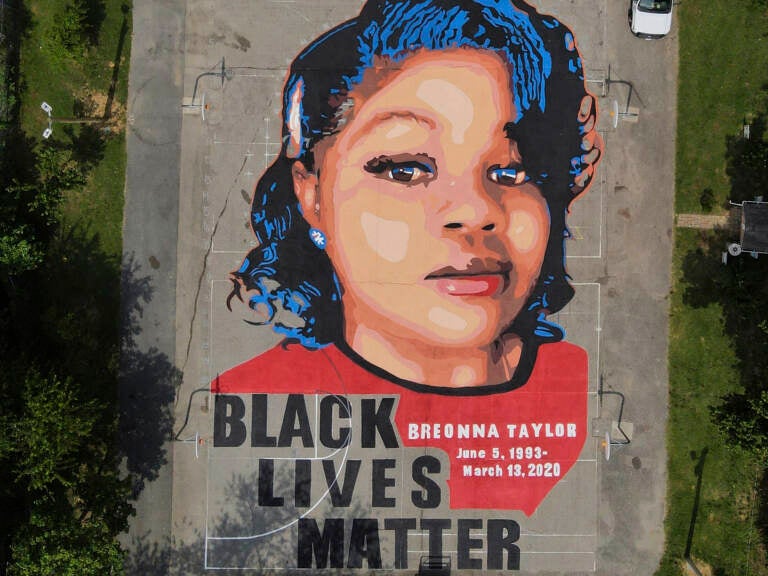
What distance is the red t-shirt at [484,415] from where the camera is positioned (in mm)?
17609

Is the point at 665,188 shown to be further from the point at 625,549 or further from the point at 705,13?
the point at 625,549

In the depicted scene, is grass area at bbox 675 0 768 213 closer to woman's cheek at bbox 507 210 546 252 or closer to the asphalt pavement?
the asphalt pavement

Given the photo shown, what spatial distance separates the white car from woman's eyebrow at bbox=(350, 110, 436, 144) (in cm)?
738

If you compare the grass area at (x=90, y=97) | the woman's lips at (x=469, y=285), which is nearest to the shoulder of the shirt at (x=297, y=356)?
the woman's lips at (x=469, y=285)

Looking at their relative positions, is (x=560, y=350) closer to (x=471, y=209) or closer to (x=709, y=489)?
(x=471, y=209)

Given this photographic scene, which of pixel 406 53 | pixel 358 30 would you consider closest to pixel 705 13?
pixel 406 53

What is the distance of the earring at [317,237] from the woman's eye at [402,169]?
2472mm

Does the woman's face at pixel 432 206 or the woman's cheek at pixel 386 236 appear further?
the woman's cheek at pixel 386 236

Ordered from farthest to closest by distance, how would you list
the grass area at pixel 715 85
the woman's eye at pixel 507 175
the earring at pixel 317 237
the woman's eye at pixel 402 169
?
the grass area at pixel 715 85 → the earring at pixel 317 237 → the woman's eye at pixel 507 175 → the woman's eye at pixel 402 169

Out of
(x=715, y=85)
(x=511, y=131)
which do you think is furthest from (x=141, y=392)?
(x=715, y=85)

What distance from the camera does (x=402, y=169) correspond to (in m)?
16.9

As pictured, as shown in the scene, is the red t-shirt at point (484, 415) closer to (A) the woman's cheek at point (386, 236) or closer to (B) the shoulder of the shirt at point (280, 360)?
(B) the shoulder of the shirt at point (280, 360)

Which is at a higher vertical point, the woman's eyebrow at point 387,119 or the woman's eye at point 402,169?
the woman's eyebrow at point 387,119

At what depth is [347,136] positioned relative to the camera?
17281 mm
